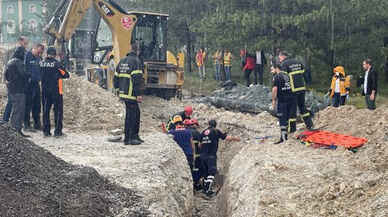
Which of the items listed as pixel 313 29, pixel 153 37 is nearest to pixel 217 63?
pixel 313 29

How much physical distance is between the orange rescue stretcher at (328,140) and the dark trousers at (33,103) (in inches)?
222

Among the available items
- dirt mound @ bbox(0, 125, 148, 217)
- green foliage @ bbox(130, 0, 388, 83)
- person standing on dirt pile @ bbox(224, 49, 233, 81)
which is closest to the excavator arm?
green foliage @ bbox(130, 0, 388, 83)

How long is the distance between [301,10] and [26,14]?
52.5 meters

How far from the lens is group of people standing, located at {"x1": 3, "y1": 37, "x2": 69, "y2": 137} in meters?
10.5

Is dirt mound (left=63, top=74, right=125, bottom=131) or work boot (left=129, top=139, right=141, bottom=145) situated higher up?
dirt mound (left=63, top=74, right=125, bottom=131)

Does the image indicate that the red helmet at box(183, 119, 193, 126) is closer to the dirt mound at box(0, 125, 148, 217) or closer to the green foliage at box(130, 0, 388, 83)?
the dirt mound at box(0, 125, 148, 217)

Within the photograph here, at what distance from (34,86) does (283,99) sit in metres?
5.29

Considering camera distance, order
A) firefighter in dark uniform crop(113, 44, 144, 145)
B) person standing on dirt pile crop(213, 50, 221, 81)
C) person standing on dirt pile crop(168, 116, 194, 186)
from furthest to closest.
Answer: person standing on dirt pile crop(213, 50, 221, 81) → person standing on dirt pile crop(168, 116, 194, 186) → firefighter in dark uniform crop(113, 44, 144, 145)

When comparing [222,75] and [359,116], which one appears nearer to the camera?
[359,116]

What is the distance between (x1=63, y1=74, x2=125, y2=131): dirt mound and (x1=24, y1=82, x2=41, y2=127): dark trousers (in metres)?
1.09

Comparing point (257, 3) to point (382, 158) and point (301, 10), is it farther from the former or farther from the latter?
point (382, 158)

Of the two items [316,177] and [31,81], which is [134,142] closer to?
[31,81]

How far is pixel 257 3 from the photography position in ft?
73.9

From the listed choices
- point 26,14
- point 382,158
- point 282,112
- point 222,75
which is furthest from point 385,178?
point 26,14
